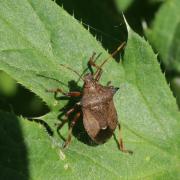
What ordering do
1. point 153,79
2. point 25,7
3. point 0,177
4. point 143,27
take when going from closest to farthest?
point 0,177, point 25,7, point 153,79, point 143,27

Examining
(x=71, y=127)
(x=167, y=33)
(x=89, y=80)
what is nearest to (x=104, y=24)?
(x=167, y=33)

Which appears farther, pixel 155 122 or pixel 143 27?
pixel 143 27

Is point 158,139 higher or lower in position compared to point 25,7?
lower

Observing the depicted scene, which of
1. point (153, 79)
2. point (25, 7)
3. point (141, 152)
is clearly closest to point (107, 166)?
point (141, 152)

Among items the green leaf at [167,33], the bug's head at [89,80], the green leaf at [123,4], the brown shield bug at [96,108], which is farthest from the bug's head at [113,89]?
the green leaf at [123,4]

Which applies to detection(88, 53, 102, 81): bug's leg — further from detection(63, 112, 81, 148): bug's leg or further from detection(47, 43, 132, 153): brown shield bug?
detection(63, 112, 81, 148): bug's leg

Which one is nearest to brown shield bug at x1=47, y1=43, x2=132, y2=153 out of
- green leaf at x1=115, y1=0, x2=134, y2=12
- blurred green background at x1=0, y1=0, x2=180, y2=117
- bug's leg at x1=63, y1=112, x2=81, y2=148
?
bug's leg at x1=63, y1=112, x2=81, y2=148

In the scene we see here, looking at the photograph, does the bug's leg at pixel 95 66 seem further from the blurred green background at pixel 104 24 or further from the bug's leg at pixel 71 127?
the blurred green background at pixel 104 24

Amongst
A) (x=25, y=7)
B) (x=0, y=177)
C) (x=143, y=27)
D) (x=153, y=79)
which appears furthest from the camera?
(x=143, y=27)

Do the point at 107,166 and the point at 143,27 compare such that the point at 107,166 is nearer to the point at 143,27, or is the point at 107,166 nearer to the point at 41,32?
the point at 41,32
